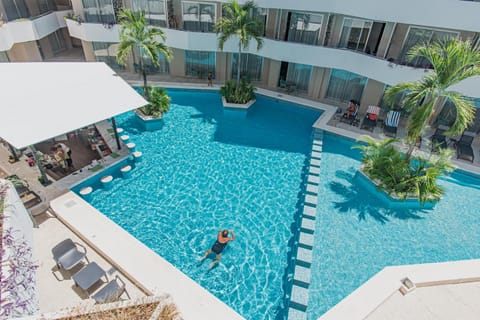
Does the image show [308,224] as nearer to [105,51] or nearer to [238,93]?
[238,93]

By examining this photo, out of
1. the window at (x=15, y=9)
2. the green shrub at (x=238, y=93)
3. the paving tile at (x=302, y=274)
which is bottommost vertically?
the paving tile at (x=302, y=274)

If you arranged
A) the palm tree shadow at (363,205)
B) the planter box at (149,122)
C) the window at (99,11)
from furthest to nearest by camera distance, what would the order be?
the window at (99,11), the planter box at (149,122), the palm tree shadow at (363,205)

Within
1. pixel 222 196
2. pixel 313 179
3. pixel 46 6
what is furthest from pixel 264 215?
pixel 46 6

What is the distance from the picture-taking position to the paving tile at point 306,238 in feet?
36.8

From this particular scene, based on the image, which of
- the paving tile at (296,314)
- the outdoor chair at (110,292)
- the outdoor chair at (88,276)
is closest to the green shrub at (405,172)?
the paving tile at (296,314)

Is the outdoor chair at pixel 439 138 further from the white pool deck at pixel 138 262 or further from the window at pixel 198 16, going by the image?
the window at pixel 198 16

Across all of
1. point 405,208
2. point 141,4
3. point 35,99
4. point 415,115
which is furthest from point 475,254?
point 141,4

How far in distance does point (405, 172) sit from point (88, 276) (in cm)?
1458

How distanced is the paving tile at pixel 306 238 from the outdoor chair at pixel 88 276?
742 centimetres

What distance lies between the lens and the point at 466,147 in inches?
691

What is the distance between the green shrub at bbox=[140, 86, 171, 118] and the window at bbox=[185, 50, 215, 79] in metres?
6.70

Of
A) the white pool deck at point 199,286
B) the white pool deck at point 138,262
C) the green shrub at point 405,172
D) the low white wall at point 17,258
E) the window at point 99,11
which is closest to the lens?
the low white wall at point 17,258

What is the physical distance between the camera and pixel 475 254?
37.4ft

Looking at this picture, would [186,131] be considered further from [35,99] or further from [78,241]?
[78,241]
